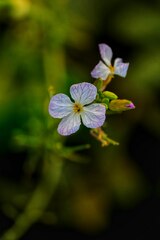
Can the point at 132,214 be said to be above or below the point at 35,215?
below

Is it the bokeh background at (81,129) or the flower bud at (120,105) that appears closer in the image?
the flower bud at (120,105)

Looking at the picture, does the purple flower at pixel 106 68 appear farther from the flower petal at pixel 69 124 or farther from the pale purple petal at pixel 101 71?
the flower petal at pixel 69 124

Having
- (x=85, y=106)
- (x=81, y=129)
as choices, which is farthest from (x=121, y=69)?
(x=81, y=129)

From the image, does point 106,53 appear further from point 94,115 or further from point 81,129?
point 81,129

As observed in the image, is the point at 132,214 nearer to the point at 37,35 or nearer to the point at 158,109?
the point at 158,109

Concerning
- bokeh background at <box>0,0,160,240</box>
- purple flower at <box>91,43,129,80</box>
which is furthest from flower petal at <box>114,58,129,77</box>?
bokeh background at <box>0,0,160,240</box>

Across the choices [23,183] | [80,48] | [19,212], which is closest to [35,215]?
[19,212]

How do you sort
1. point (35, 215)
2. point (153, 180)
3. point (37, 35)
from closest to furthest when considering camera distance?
point (35, 215) → point (37, 35) → point (153, 180)

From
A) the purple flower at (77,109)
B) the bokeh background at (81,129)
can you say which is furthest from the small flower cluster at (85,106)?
the bokeh background at (81,129)
